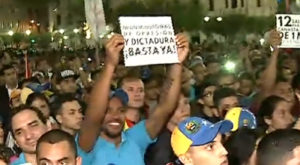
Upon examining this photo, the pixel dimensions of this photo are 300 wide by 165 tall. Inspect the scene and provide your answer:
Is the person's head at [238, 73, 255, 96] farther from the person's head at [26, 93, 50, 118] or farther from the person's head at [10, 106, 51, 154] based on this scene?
the person's head at [10, 106, 51, 154]

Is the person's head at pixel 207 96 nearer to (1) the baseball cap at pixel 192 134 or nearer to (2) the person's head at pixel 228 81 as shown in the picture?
(2) the person's head at pixel 228 81

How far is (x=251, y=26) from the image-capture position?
4628cm

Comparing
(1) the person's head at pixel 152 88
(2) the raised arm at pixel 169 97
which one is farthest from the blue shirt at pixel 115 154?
(1) the person's head at pixel 152 88

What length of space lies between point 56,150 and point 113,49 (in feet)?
3.41

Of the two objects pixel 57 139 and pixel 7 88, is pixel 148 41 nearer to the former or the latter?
pixel 57 139

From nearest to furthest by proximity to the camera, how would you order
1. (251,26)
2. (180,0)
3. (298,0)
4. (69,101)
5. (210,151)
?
(210,151), (69,101), (298,0), (251,26), (180,0)

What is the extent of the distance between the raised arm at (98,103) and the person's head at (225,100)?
6.13ft

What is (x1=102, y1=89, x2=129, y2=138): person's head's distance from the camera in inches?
231

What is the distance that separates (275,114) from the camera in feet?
21.9

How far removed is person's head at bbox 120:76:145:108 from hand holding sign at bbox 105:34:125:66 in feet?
4.75

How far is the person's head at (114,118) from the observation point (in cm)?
587

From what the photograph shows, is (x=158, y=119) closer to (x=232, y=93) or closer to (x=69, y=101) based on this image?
(x=69, y=101)

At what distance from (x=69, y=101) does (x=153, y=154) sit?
103cm

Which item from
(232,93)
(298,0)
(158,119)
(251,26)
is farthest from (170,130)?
(251,26)
